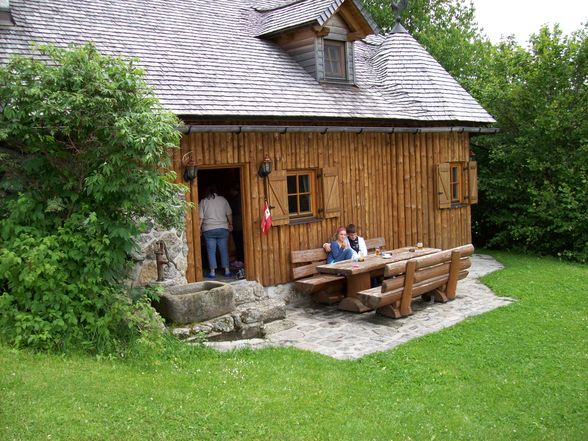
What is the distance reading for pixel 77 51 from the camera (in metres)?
7.26

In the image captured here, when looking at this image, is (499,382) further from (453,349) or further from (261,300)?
(261,300)

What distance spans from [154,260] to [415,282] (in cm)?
422

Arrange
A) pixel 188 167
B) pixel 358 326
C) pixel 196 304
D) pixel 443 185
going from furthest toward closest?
pixel 443 185
pixel 188 167
pixel 358 326
pixel 196 304

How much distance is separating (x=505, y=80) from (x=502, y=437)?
1330cm

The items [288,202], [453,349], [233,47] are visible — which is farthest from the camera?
[233,47]

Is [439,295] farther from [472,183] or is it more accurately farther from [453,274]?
[472,183]

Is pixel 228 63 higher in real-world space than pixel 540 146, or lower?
higher

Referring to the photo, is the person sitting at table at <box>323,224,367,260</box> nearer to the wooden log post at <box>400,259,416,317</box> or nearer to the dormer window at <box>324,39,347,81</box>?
the wooden log post at <box>400,259,416,317</box>

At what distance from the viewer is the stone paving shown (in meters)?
8.43

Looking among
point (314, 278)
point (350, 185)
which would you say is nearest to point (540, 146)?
point (350, 185)

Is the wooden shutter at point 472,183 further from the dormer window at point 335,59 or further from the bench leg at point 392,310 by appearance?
the bench leg at point 392,310

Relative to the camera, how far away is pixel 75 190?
7512mm

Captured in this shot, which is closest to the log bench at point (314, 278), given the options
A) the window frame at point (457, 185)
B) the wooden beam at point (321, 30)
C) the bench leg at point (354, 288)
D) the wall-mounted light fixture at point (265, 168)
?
the bench leg at point (354, 288)

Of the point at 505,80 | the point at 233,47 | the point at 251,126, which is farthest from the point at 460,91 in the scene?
the point at 251,126
